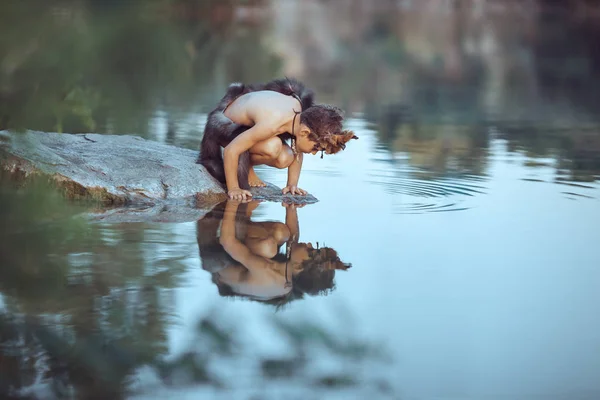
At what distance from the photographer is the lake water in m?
2.13

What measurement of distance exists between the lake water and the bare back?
47 centimetres

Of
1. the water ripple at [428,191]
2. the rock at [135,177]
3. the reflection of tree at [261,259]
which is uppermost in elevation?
the rock at [135,177]

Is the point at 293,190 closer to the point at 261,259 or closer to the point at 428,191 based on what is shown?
the point at 428,191

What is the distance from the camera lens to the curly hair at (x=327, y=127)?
5652 millimetres

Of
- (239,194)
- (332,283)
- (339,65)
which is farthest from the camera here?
(339,65)

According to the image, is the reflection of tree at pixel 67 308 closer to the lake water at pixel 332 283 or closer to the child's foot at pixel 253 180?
the lake water at pixel 332 283

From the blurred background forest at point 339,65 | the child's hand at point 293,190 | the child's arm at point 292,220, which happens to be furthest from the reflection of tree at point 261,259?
the blurred background forest at point 339,65

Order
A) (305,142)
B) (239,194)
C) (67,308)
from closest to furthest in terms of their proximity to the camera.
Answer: (67,308) → (305,142) → (239,194)

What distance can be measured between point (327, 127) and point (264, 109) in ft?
1.36

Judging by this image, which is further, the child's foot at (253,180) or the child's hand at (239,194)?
the child's foot at (253,180)

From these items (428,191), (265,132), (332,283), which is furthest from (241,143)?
(332,283)

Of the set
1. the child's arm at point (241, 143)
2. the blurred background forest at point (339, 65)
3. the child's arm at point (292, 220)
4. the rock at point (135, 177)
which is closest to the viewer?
the blurred background forest at point (339, 65)

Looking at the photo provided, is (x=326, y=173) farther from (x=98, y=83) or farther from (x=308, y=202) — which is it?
(x=98, y=83)

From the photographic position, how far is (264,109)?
5867mm
